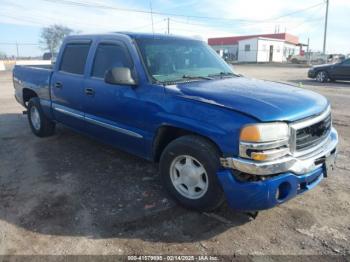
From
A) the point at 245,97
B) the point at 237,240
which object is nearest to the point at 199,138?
the point at 245,97

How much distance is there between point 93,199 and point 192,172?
4.10ft

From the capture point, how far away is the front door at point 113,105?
3.91m

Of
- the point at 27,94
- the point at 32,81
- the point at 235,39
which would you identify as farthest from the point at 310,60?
the point at 32,81

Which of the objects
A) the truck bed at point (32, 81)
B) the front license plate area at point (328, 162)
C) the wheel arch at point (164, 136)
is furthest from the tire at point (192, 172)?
the truck bed at point (32, 81)

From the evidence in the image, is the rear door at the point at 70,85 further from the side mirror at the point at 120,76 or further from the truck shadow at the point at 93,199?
the side mirror at the point at 120,76

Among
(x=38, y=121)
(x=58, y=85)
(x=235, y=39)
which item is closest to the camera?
(x=58, y=85)

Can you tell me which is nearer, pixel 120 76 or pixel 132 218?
pixel 132 218

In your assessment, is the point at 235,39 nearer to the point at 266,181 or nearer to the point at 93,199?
the point at 93,199

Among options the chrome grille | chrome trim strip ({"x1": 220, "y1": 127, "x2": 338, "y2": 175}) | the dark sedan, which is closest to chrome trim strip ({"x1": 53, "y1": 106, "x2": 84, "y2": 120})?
chrome trim strip ({"x1": 220, "y1": 127, "x2": 338, "y2": 175})

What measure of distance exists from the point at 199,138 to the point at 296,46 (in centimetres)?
7820

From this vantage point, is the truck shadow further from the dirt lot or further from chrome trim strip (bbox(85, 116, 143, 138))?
chrome trim strip (bbox(85, 116, 143, 138))

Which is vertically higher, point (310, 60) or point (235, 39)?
point (235, 39)

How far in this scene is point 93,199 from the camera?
3.82 meters

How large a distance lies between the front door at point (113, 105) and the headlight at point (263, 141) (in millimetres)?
1388
